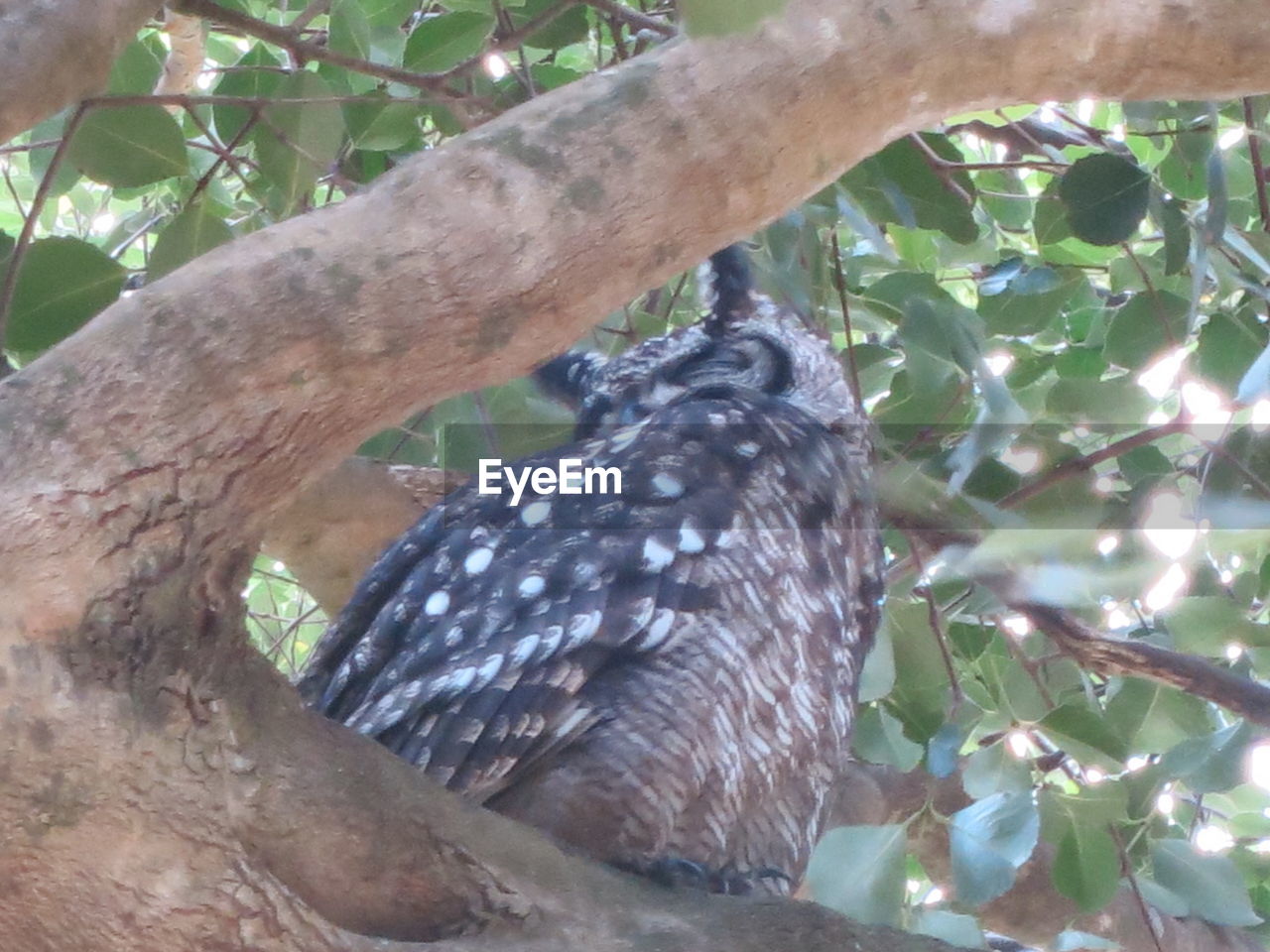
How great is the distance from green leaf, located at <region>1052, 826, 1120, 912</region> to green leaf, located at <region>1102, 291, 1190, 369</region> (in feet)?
1.87

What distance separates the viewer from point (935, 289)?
165 centimetres

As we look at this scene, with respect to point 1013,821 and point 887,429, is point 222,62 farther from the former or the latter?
point 1013,821

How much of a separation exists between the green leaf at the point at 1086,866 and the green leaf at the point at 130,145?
1130mm

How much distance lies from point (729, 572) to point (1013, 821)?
411 mm

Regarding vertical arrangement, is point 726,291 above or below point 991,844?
above

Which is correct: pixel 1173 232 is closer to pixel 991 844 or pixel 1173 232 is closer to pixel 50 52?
pixel 991 844

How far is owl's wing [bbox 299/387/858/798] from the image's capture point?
1125mm

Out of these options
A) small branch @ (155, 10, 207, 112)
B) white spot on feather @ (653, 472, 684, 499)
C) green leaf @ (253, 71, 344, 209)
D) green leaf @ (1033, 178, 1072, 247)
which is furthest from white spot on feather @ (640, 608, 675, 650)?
small branch @ (155, 10, 207, 112)

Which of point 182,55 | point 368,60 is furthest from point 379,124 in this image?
point 182,55

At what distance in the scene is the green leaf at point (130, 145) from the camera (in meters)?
1.22

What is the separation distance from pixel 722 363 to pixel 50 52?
1.07 metres

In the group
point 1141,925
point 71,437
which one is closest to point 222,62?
point 71,437

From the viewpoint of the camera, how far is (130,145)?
123 cm

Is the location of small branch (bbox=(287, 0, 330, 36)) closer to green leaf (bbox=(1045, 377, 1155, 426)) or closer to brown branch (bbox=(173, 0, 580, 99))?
brown branch (bbox=(173, 0, 580, 99))
